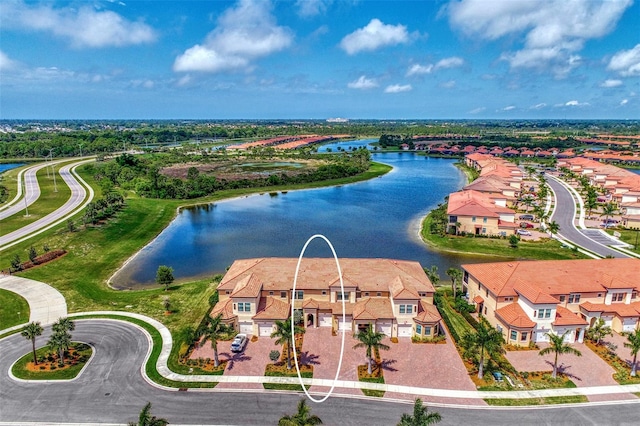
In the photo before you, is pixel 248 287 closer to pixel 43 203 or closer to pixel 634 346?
pixel 634 346

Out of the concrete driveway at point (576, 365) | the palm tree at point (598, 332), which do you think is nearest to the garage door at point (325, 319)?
the concrete driveway at point (576, 365)

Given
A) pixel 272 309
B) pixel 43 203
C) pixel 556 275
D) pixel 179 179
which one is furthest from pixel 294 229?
pixel 43 203

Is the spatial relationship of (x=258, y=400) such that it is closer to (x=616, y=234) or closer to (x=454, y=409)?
(x=454, y=409)

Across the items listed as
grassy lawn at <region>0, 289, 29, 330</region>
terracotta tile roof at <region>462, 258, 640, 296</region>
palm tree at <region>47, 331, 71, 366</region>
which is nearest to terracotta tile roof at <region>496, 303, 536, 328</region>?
terracotta tile roof at <region>462, 258, 640, 296</region>

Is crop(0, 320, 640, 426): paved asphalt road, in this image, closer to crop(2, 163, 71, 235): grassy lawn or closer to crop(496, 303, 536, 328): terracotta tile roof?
crop(496, 303, 536, 328): terracotta tile roof

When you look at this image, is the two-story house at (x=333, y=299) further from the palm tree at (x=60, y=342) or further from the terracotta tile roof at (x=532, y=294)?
the palm tree at (x=60, y=342)

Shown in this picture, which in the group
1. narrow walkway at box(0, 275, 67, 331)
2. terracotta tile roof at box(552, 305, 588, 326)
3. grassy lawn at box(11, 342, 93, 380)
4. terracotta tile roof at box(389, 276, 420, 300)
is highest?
terracotta tile roof at box(389, 276, 420, 300)

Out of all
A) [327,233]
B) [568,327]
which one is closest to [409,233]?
[327,233]
